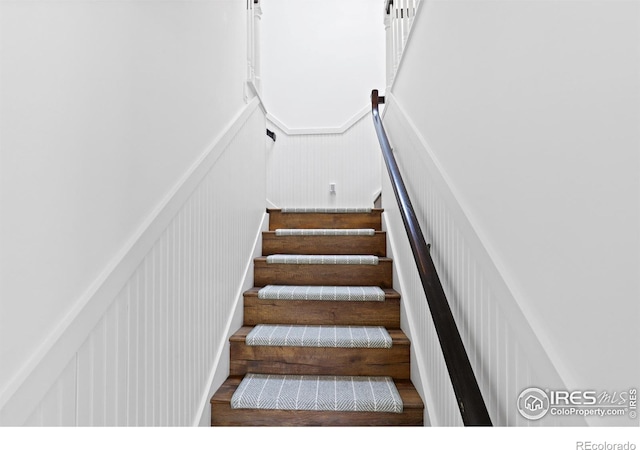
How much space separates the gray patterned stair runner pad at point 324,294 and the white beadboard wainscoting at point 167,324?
7.1 inches

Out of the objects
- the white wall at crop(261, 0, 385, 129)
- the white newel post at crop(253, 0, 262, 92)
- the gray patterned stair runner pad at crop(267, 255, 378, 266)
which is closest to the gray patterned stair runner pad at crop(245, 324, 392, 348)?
the gray patterned stair runner pad at crop(267, 255, 378, 266)

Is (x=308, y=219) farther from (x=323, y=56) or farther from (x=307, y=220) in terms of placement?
(x=323, y=56)

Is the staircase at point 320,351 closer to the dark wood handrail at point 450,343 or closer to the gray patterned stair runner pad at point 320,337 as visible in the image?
the gray patterned stair runner pad at point 320,337

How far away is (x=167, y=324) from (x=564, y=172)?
1150mm

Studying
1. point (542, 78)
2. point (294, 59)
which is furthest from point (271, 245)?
point (294, 59)

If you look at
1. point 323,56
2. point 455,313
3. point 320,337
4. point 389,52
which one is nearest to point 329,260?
point 320,337

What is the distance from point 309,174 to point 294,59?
4.66ft

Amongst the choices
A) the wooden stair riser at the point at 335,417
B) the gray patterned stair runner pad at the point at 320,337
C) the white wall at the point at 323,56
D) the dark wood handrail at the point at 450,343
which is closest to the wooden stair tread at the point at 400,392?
the wooden stair riser at the point at 335,417

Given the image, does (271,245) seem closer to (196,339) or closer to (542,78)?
(196,339)

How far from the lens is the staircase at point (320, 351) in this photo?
1323 mm

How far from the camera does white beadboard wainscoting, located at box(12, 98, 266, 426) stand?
2.29ft

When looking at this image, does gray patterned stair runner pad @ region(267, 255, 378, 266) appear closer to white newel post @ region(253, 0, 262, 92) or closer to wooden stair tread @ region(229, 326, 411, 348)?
wooden stair tread @ region(229, 326, 411, 348)

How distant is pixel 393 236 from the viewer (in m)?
2.10

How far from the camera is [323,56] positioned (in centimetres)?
392
